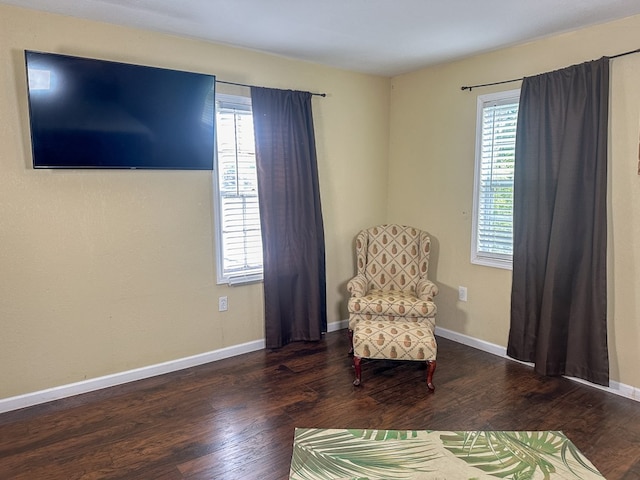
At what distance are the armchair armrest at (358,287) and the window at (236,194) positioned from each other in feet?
2.61

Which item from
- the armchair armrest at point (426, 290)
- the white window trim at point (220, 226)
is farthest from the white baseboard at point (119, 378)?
the armchair armrest at point (426, 290)

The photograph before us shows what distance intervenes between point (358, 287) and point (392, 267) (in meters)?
0.43

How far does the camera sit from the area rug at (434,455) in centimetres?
212

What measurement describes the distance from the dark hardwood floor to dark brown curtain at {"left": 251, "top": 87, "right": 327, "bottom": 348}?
1.43 ft

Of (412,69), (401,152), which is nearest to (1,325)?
(401,152)

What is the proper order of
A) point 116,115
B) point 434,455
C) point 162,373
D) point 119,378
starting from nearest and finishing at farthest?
point 434,455, point 116,115, point 119,378, point 162,373

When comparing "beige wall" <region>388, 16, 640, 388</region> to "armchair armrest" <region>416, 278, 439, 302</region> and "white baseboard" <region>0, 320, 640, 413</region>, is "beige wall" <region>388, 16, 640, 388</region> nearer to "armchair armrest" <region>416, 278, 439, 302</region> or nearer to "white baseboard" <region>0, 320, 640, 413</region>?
"white baseboard" <region>0, 320, 640, 413</region>

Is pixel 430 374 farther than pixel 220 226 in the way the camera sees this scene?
No

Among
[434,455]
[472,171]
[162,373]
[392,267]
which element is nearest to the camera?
[434,455]

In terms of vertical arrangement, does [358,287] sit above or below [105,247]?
below

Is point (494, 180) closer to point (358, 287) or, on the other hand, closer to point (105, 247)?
point (358, 287)

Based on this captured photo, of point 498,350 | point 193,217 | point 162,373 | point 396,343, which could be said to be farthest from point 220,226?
point 498,350

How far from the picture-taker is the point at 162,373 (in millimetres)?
3242

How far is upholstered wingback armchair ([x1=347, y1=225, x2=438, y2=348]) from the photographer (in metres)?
3.54
